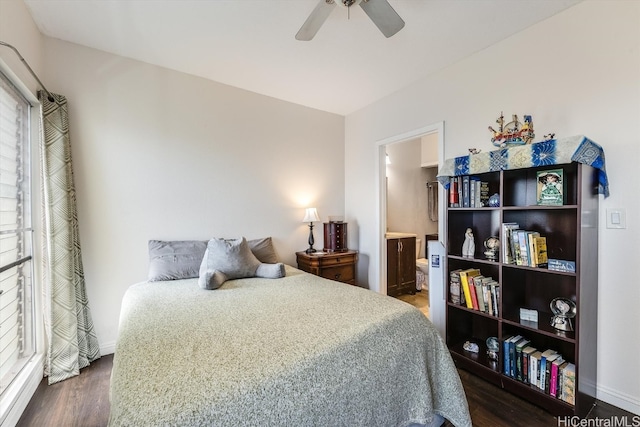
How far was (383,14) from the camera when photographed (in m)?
1.59

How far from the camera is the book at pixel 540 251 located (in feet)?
5.96

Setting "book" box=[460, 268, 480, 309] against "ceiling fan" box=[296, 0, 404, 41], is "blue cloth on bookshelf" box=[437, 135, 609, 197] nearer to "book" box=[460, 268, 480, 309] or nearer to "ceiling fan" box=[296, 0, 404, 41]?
"book" box=[460, 268, 480, 309]

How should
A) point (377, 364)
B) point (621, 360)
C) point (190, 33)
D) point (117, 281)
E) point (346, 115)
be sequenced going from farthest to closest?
point (346, 115)
point (117, 281)
point (190, 33)
point (621, 360)
point (377, 364)

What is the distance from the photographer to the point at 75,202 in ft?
7.36

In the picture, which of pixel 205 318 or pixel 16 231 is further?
pixel 16 231

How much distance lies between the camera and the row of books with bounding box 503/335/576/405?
167 centimetres

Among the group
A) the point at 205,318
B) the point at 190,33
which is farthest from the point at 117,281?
the point at 190,33

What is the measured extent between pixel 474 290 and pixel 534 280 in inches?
16.2

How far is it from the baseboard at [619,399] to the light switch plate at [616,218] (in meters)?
1.02

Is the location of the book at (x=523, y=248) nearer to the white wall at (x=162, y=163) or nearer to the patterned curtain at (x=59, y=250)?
the white wall at (x=162, y=163)

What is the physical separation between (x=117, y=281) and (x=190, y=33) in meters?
2.13

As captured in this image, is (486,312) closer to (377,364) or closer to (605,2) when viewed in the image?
(377,364)

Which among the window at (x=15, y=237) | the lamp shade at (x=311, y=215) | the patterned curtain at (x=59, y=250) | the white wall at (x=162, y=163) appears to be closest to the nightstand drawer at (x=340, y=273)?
the white wall at (x=162, y=163)

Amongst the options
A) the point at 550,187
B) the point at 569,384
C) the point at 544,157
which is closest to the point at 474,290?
the point at 569,384
